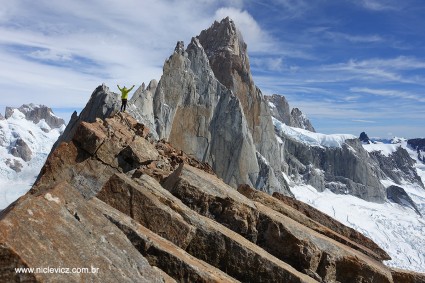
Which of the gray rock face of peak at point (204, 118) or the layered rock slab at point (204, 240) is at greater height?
the gray rock face of peak at point (204, 118)

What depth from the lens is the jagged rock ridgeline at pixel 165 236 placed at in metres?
8.73

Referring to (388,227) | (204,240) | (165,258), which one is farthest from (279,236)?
(388,227)

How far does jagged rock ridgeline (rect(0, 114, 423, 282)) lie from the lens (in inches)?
344

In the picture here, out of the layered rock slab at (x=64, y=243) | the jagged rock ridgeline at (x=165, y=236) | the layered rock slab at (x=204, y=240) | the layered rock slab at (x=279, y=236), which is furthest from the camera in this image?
the layered rock slab at (x=279, y=236)

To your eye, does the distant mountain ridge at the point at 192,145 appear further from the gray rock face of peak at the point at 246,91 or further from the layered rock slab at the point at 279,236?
the gray rock face of peak at the point at 246,91

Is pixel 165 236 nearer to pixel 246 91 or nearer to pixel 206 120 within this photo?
pixel 206 120

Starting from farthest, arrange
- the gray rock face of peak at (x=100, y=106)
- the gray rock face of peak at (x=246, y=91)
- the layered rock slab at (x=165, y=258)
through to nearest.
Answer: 1. the gray rock face of peak at (x=246, y=91)
2. the gray rock face of peak at (x=100, y=106)
3. the layered rock slab at (x=165, y=258)

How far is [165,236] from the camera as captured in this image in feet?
43.0

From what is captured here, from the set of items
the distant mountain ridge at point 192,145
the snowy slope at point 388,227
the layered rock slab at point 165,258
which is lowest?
the snowy slope at point 388,227

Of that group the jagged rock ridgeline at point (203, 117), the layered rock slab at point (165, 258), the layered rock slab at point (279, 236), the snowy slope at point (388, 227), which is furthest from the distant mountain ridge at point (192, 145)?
the snowy slope at point (388, 227)

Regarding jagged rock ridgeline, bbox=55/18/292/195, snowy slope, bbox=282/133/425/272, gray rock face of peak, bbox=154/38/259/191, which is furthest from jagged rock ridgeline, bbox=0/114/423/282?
snowy slope, bbox=282/133/425/272

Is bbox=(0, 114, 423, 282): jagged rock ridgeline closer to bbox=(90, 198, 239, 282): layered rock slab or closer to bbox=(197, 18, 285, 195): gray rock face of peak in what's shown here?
bbox=(90, 198, 239, 282): layered rock slab

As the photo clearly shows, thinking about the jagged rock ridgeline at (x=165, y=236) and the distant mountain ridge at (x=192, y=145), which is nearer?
the jagged rock ridgeline at (x=165, y=236)

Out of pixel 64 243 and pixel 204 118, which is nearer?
pixel 64 243
